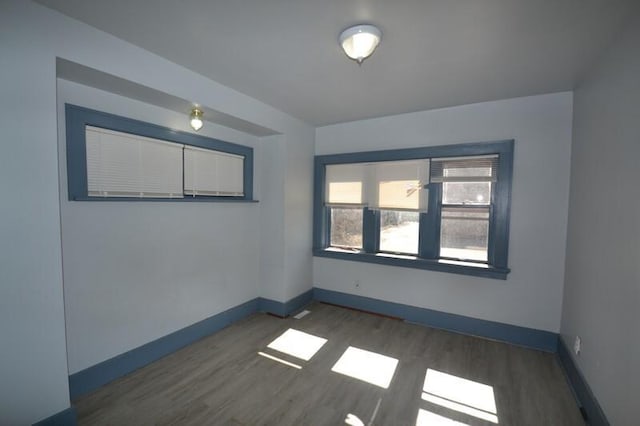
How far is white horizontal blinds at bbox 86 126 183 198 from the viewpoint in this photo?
2.19 metres

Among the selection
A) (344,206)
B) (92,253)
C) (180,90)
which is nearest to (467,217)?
(344,206)

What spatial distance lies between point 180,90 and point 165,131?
504 millimetres

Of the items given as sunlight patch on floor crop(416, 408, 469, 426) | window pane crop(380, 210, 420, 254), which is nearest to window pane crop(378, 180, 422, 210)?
window pane crop(380, 210, 420, 254)

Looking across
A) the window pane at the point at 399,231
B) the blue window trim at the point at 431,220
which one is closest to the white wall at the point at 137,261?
the blue window trim at the point at 431,220

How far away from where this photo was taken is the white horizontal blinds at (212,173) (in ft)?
9.57

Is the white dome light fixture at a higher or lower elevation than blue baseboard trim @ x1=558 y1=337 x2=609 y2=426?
higher

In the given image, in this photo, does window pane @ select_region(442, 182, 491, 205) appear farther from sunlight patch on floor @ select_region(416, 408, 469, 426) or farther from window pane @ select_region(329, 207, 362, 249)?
sunlight patch on floor @ select_region(416, 408, 469, 426)

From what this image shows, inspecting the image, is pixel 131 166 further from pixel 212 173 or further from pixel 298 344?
pixel 298 344

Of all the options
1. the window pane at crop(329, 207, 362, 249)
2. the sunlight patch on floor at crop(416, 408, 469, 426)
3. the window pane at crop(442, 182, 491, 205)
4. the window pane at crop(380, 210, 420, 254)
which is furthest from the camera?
the window pane at crop(329, 207, 362, 249)

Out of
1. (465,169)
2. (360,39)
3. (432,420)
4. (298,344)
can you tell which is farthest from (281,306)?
(360,39)

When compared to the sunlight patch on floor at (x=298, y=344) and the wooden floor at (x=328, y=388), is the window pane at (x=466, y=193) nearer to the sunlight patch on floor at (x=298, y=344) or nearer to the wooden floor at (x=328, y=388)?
the wooden floor at (x=328, y=388)

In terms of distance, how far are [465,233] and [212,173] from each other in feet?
10.3

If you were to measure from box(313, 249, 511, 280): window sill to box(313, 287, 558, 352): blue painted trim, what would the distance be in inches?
21.6

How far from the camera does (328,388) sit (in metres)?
2.29
